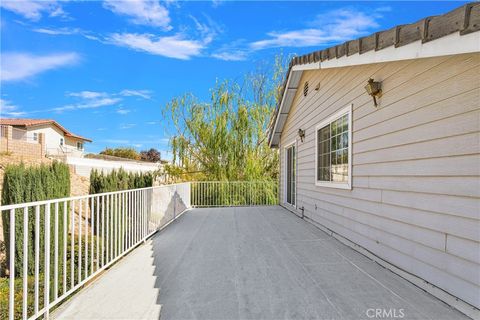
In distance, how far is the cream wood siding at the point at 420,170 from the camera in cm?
217

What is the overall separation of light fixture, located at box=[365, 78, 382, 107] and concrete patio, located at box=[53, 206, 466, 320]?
6.59 ft

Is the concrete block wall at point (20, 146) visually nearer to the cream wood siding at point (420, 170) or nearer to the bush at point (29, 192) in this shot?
the bush at point (29, 192)

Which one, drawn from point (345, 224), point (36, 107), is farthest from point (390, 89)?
point (36, 107)

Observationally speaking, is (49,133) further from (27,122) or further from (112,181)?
(112,181)

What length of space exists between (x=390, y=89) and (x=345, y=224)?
83.7 inches

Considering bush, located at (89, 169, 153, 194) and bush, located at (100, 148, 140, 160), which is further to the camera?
bush, located at (100, 148, 140, 160)

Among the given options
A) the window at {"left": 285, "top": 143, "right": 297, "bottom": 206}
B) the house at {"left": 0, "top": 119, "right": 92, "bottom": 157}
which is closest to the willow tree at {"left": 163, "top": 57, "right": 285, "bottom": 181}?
the window at {"left": 285, "top": 143, "right": 297, "bottom": 206}

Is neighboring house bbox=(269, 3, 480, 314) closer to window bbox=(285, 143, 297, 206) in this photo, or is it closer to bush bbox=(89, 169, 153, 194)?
window bbox=(285, 143, 297, 206)

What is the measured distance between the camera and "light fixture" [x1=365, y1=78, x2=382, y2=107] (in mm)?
3428

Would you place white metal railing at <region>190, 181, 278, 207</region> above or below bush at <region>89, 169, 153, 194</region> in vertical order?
below

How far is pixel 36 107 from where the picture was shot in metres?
34.8

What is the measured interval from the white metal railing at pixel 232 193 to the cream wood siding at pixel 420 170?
632 centimetres

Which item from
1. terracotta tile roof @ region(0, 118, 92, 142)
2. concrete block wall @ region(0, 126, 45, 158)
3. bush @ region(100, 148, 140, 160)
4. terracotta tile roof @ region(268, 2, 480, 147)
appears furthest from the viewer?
bush @ region(100, 148, 140, 160)

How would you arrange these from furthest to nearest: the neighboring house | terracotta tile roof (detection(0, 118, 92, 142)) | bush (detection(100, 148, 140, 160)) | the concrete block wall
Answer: bush (detection(100, 148, 140, 160)) → terracotta tile roof (detection(0, 118, 92, 142)) → the concrete block wall → the neighboring house
